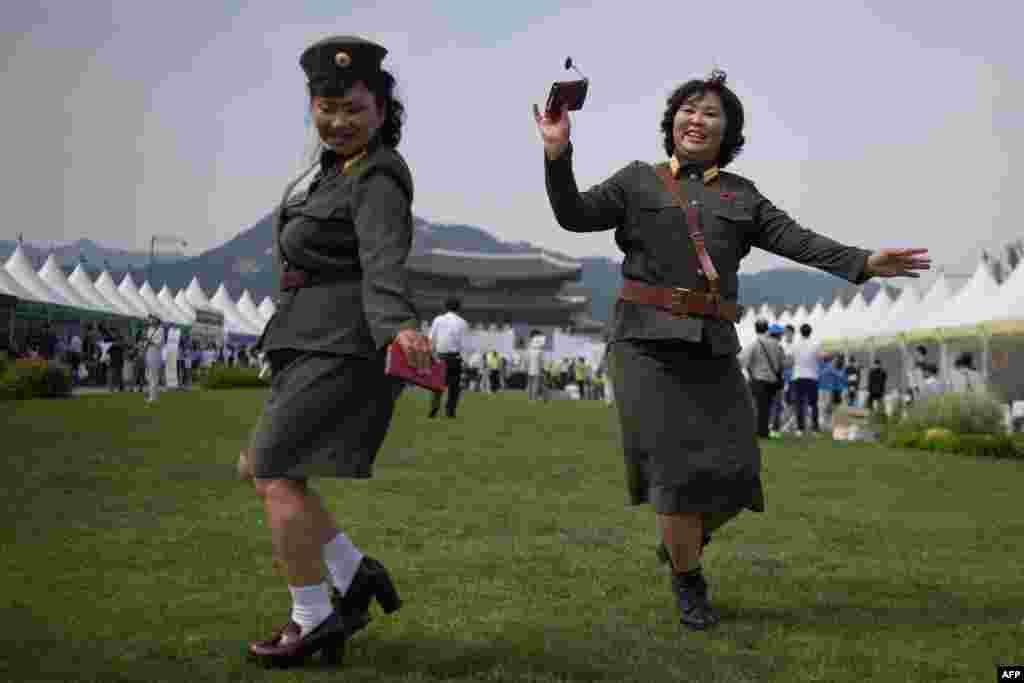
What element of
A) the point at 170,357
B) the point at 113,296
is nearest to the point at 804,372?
the point at 170,357

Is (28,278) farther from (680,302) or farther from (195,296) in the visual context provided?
(680,302)

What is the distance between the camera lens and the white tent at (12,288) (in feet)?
87.8

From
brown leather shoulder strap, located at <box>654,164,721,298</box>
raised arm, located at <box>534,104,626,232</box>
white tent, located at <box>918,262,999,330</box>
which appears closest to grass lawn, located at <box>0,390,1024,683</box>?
brown leather shoulder strap, located at <box>654,164,721,298</box>

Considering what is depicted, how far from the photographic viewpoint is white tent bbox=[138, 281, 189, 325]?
4378 cm

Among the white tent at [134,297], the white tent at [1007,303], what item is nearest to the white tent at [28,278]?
the white tent at [134,297]

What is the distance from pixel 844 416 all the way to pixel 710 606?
14.7m

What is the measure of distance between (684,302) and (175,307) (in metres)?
46.0

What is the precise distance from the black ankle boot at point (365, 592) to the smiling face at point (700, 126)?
2.09 meters

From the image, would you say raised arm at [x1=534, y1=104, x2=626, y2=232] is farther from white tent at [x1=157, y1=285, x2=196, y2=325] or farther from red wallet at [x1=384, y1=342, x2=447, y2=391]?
white tent at [x1=157, y1=285, x2=196, y2=325]

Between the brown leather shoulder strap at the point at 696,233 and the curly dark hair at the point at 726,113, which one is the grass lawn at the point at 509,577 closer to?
the brown leather shoulder strap at the point at 696,233

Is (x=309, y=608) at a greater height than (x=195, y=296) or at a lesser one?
lesser

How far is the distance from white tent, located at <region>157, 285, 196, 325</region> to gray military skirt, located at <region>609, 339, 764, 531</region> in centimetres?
4407

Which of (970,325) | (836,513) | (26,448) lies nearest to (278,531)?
(836,513)

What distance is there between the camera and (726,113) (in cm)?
432
